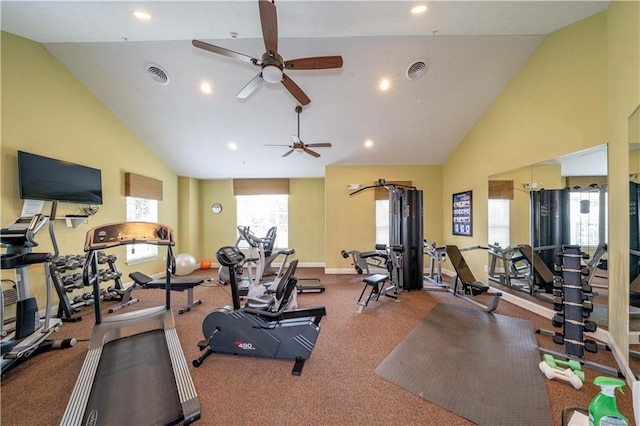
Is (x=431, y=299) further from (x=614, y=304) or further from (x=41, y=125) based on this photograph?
(x=41, y=125)

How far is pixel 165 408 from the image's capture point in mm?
1708

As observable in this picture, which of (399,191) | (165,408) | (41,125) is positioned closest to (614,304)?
(399,191)

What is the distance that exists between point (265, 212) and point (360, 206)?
9.19ft

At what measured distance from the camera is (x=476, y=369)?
2148mm

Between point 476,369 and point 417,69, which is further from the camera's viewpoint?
point 417,69

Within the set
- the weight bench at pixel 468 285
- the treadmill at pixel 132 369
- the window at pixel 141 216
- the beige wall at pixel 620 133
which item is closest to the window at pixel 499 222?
the weight bench at pixel 468 285

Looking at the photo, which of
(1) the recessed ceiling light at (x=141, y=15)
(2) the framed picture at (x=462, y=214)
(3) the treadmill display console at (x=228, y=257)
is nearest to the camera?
(1) the recessed ceiling light at (x=141, y=15)

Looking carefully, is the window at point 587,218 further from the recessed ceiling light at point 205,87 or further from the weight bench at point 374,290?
the recessed ceiling light at point 205,87

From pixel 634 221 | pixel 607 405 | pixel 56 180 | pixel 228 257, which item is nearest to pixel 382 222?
pixel 634 221

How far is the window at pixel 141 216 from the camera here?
4.81 metres

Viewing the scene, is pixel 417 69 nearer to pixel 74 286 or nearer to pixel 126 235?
pixel 126 235

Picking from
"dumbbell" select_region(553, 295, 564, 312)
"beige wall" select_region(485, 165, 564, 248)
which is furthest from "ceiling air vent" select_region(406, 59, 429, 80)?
"dumbbell" select_region(553, 295, 564, 312)

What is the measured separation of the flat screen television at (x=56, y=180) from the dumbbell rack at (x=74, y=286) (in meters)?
0.90

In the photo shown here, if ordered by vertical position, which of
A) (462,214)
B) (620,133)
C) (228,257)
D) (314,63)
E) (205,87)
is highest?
(205,87)
